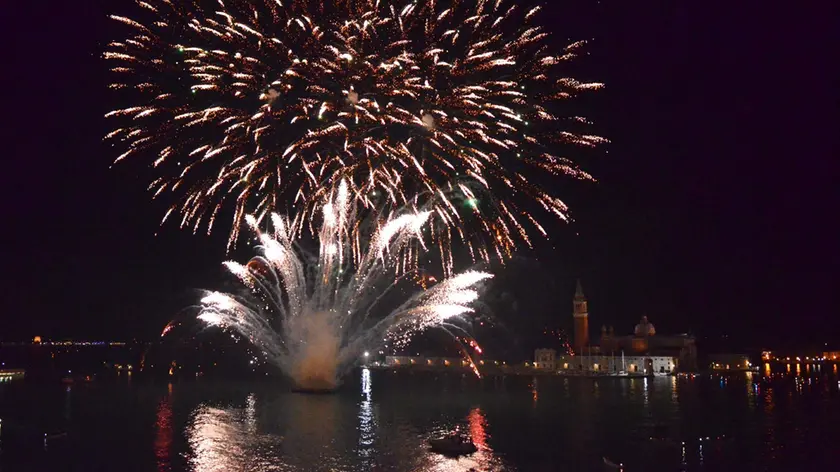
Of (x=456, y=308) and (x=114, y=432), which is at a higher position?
(x=456, y=308)

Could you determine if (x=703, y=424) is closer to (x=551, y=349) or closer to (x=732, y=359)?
(x=551, y=349)

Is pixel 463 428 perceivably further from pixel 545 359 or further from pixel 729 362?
pixel 729 362

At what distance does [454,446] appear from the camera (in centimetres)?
4147

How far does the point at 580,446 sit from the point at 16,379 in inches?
3730

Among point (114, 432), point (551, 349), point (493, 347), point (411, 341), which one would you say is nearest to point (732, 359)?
point (551, 349)

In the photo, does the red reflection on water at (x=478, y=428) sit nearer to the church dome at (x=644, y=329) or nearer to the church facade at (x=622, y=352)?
the church facade at (x=622, y=352)

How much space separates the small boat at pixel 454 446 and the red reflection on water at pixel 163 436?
14454 millimetres

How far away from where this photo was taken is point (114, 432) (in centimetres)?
5044

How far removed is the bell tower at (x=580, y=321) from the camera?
154 metres

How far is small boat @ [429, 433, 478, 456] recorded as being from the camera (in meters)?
41.2

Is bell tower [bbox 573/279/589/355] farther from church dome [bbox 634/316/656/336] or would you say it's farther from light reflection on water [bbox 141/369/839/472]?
light reflection on water [bbox 141/369/839/472]

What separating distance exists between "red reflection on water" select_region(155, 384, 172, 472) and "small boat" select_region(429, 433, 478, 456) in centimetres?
1445

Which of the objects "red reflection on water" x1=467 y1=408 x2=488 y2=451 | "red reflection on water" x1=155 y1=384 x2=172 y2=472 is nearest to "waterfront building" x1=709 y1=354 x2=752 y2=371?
"red reflection on water" x1=467 y1=408 x2=488 y2=451

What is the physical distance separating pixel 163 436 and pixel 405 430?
16.0 m
